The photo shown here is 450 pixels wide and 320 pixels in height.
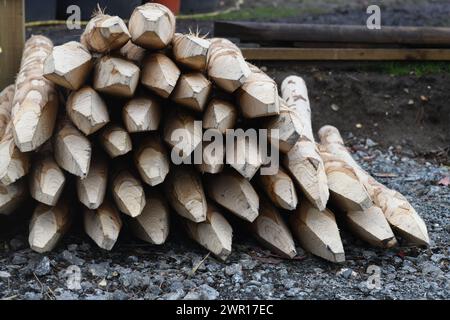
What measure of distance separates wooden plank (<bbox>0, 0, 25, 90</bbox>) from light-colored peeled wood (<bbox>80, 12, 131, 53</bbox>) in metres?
2.00

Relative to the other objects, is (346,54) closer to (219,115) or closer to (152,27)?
(219,115)

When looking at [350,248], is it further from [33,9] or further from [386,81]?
[33,9]

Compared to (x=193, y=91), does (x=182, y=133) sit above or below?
below

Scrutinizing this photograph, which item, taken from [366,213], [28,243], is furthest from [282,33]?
[28,243]

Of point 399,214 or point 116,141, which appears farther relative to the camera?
point 399,214

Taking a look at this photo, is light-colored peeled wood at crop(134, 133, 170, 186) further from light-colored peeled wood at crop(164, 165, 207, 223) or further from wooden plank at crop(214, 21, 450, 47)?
wooden plank at crop(214, 21, 450, 47)

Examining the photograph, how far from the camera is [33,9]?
337 inches

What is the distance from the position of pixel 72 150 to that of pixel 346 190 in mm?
1483

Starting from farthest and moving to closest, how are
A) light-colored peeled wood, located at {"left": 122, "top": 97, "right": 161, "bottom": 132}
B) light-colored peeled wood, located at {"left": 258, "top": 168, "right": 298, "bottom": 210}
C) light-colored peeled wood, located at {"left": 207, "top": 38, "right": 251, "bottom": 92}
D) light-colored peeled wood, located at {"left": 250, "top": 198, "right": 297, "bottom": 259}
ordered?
1. light-colored peeled wood, located at {"left": 250, "top": 198, "right": 297, "bottom": 259}
2. light-colored peeled wood, located at {"left": 258, "top": 168, "right": 298, "bottom": 210}
3. light-colored peeled wood, located at {"left": 207, "top": 38, "right": 251, "bottom": 92}
4. light-colored peeled wood, located at {"left": 122, "top": 97, "right": 161, "bottom": 132}

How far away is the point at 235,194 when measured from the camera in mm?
3740

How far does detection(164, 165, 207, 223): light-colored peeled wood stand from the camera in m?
3.67

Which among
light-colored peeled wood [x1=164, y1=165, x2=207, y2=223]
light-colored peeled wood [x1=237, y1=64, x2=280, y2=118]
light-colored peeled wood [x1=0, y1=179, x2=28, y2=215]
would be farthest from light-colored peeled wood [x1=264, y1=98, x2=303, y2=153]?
A: light-colored peeled wood [x1=0, y1=179, x2=28, y2=215]

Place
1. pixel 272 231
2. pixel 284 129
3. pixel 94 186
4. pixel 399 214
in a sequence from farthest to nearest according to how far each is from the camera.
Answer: pixel 399 214 < pixel 272 231 < pixel 284 129 < pixel 94 186

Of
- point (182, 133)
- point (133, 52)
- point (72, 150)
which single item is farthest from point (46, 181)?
point (133, 52)
